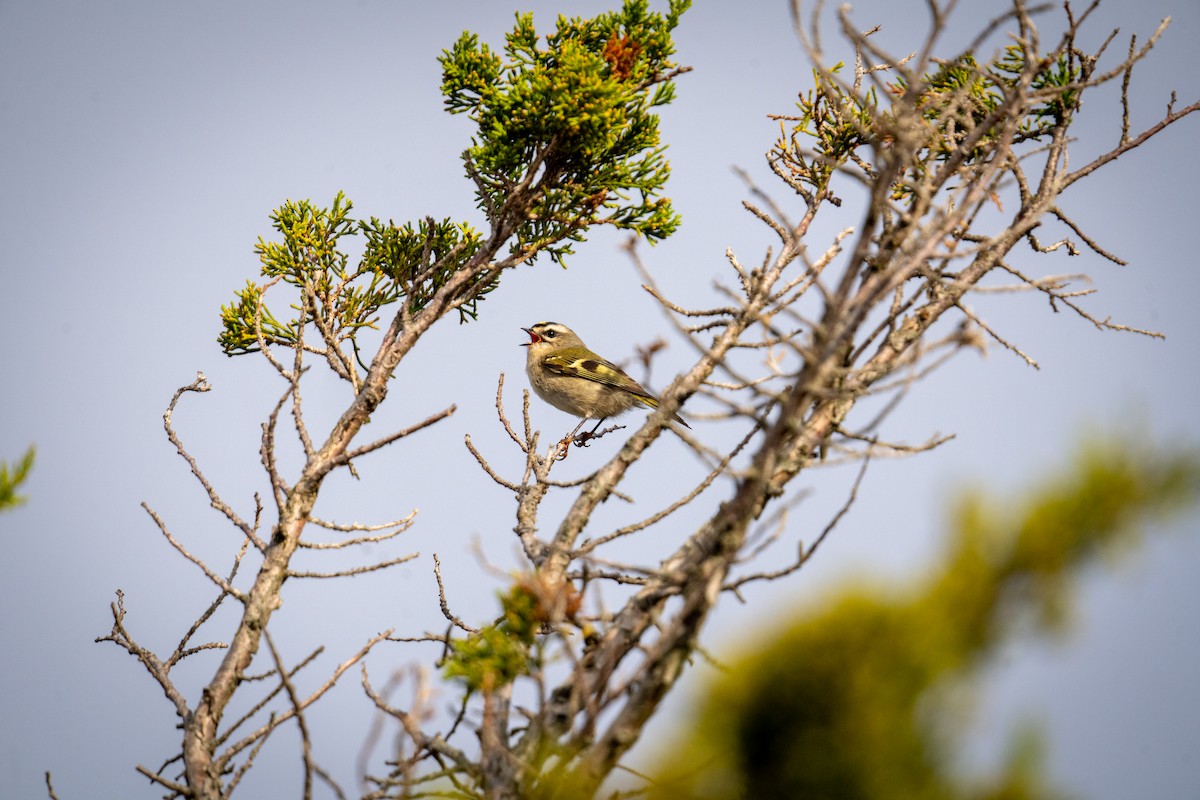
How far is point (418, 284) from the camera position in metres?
6.66

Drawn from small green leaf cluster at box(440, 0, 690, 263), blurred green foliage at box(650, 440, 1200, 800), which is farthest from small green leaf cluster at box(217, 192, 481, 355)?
blurred green foliage at box(650, 440, 1200, 800)

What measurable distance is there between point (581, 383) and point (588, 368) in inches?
11.7

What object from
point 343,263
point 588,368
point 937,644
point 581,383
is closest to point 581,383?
point 581,383

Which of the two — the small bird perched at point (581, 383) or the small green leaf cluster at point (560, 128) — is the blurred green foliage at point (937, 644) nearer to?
the small green leaf cluster at point (560, 128)

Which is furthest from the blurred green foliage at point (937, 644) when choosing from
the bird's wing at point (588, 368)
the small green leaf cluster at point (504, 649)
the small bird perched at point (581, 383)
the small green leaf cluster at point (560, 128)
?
the bird's wing at point (588, 368)

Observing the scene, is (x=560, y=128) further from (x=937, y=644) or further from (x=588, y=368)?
(x=588, y=368)

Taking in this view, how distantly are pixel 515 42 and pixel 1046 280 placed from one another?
4.16 meters

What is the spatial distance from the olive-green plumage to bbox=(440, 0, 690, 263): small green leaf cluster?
241 inches

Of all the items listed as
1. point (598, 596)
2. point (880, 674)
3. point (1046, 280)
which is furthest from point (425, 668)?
point (1046, 280)

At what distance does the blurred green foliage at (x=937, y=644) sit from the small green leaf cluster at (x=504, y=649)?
4.60ft

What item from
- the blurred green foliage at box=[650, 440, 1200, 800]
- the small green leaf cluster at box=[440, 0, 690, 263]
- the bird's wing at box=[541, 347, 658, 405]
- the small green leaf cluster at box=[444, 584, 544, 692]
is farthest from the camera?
the bird's wing at box=[541, 347, 658, 405]

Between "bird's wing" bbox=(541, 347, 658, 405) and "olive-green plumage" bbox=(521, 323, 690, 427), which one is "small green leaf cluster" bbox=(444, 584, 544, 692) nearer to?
"olive-green plumage" bbox=(521, 323, 690, 427)

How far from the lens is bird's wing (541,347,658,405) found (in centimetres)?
1321

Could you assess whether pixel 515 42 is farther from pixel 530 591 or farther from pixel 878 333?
pixel 530 591
